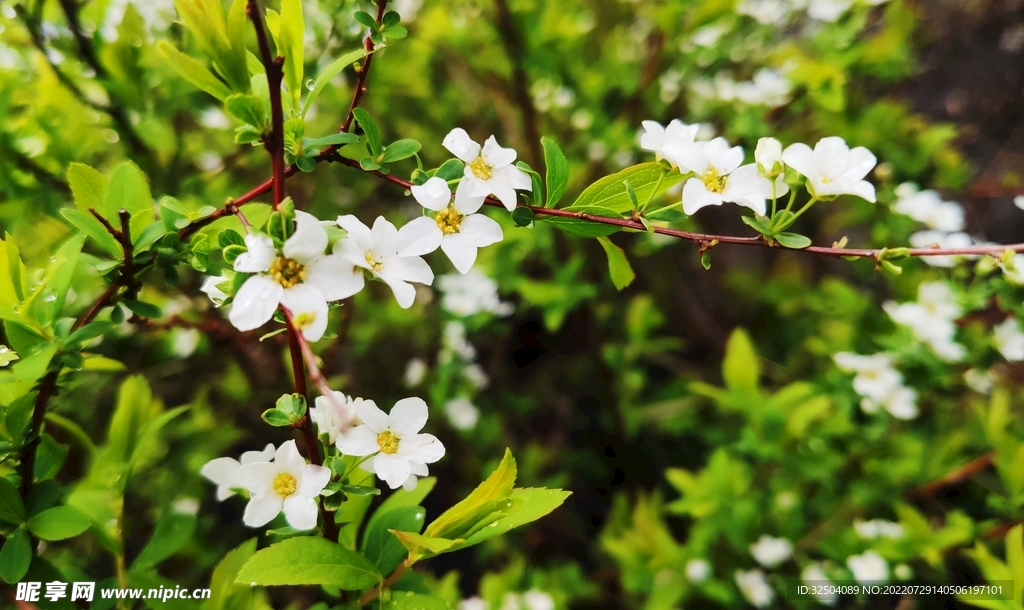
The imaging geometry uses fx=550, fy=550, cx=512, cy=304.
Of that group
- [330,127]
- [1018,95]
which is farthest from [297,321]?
[1018,95]

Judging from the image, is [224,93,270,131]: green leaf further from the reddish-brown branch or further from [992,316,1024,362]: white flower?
the reddish-brown branch

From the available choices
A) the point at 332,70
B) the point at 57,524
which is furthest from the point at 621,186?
the point at 57,524

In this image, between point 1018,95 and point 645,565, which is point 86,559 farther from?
point 1018,95

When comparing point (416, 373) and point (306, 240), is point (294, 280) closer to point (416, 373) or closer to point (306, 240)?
point (306, 240)

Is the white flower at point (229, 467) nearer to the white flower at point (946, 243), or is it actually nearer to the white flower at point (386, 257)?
the white flower at point (386, 257)

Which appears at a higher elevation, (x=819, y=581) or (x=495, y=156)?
(x=495, y=156)

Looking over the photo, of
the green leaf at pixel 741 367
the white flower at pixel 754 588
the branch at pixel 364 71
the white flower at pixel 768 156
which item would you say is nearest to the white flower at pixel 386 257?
the branch at pixel 364 71
